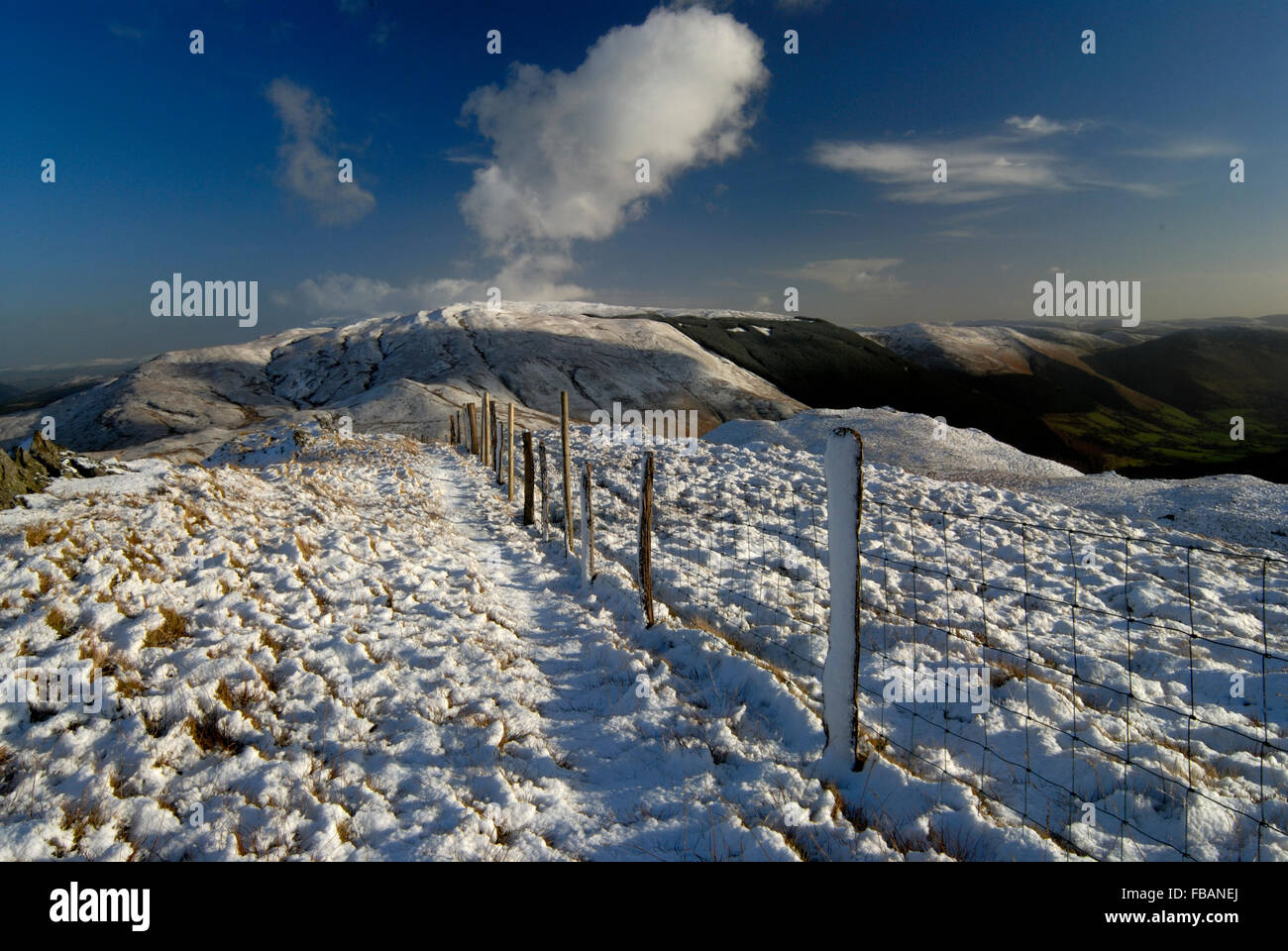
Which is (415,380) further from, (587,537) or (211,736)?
(211,736)

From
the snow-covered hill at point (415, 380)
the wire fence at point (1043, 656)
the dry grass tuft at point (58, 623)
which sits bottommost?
the wire fence at point (1043, 656)

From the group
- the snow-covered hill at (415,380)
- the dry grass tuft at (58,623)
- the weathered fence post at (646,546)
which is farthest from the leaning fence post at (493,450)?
the snow-covered hill at (415,380)

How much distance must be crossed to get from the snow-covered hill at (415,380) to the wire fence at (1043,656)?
1835 inches

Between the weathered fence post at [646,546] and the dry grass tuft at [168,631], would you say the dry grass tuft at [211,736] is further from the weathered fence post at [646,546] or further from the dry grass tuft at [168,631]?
the weathered fence post at [646,546]

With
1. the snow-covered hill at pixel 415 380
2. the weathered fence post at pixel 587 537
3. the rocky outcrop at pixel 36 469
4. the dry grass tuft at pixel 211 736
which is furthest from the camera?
the snow-covered hill at pixel 415 380

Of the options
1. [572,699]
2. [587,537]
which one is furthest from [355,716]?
[587,537]

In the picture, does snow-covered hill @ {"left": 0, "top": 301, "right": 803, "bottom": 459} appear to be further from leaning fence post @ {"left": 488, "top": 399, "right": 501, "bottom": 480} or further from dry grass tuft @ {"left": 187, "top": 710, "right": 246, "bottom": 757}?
dry grass tuft @ {"left": 187, "top": 710, "right": 246, "bottom": 757}

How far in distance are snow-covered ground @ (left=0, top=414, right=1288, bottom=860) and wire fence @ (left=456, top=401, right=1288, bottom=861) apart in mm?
40

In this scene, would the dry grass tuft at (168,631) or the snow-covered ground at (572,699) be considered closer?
the snow-covered ground at (572,699)

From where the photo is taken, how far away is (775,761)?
15.5ft

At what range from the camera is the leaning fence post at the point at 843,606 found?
4.60 metres

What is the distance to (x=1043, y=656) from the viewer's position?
701 centimetres
